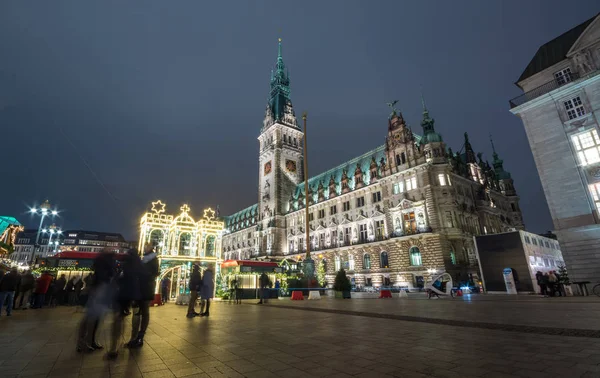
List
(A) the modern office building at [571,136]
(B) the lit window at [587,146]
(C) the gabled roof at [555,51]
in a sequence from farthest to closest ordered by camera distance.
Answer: (C) the gabled roof at [555,51] → (B) the lit window at [587,146] → (A) the modern office building at [571,136]

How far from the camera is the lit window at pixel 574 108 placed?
76.8 ft

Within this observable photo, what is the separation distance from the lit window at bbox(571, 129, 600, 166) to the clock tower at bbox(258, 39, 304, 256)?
51.2m

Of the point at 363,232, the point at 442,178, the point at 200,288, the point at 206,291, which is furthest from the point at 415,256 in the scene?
the point at 200,288

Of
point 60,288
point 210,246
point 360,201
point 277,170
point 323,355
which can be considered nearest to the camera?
point 323,355

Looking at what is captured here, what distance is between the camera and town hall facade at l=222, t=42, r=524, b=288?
1538 inches

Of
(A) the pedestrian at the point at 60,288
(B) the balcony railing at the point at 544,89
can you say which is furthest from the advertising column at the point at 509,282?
(A) the pedestrian at the point at 60,288

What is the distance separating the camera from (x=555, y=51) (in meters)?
25.7

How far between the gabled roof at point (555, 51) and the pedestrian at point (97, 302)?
114 ft

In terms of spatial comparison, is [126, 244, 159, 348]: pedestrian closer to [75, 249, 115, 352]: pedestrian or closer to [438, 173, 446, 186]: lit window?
[75, 249, 115, 352]: pedestrian

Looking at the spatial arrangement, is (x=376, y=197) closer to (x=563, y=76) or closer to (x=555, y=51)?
(x=563, y=76)

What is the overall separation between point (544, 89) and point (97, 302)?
34.0m

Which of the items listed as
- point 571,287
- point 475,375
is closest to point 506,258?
point 571,287

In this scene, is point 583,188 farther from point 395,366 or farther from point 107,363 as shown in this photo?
point 107,363

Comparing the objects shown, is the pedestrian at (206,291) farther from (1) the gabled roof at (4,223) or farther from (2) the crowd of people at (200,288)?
(1) the gabled roof at (4,223)
